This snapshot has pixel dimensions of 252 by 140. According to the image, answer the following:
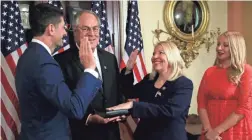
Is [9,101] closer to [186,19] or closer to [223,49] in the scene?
[223,49]

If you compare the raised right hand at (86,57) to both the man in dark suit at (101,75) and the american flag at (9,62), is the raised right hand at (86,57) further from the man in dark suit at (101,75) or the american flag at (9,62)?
the american flag at (9,62)

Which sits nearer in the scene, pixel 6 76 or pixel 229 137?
pixel 229 137

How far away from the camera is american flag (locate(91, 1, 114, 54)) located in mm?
3104

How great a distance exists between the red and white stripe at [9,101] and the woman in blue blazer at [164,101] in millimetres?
1206

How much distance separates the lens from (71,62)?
2061 millimetres

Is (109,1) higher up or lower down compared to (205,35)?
higher up

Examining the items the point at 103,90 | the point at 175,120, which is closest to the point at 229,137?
the point at 175,120

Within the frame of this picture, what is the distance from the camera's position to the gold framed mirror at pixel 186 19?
145 inches

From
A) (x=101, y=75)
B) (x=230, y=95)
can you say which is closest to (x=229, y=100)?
(x=230, y=95)

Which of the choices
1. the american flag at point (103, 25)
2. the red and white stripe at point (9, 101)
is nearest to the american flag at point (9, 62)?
the red and white stripe at point (9, 101)

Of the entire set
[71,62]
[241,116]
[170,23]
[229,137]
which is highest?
[170,23]

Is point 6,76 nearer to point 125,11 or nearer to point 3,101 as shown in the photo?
point 3,101

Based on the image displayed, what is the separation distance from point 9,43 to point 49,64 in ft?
4.73

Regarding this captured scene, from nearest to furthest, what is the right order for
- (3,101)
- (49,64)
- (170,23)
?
(49,64) → (3,101) → (170,23)
